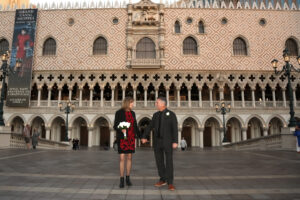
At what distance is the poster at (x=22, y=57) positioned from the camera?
24453 mm

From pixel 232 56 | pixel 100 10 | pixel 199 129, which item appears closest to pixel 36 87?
pixel 100 10

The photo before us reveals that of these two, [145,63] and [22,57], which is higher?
[22,57]

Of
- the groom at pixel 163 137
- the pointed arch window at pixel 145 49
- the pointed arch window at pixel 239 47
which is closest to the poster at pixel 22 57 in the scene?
the pointed arch window at pixel 145 49

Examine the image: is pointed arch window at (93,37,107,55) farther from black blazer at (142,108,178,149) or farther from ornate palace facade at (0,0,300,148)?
black blazer at (142,108,178,149)

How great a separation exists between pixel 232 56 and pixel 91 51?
15364 millimetres

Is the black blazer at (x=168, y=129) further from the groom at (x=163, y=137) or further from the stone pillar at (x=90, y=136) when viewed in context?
the stone pillar at (x=90, y=136)

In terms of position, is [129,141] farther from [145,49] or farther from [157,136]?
[145,49]

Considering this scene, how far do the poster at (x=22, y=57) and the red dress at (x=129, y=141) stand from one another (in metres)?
23.6

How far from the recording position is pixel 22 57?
2517cm

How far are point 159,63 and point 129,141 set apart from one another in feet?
68.4

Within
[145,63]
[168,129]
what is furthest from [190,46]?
[168,129]

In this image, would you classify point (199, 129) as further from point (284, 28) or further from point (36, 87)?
point (36, 87)

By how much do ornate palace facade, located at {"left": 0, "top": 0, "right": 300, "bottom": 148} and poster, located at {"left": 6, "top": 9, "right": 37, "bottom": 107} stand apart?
0.81 meters

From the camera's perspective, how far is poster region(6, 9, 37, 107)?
24.5 metres
